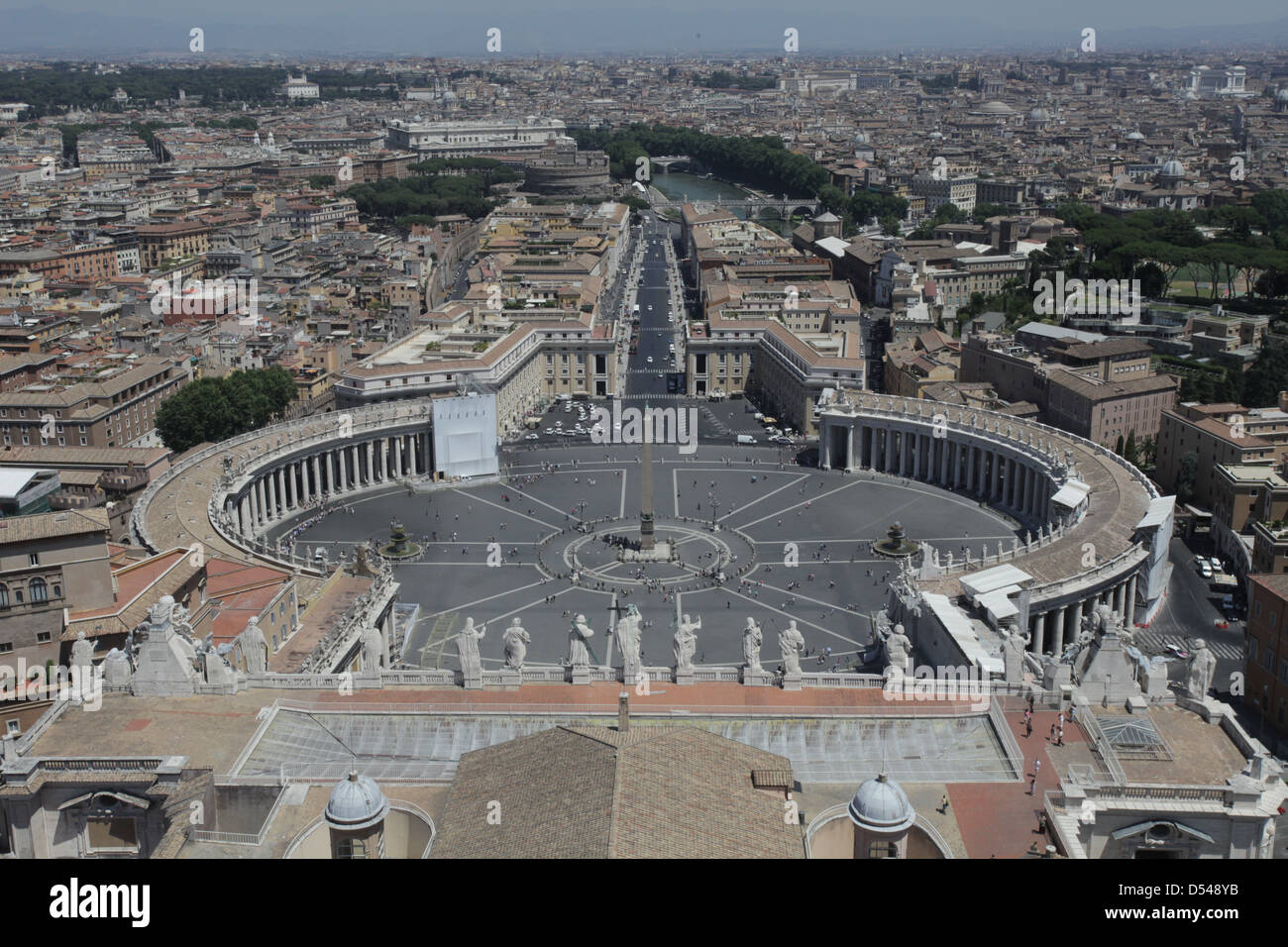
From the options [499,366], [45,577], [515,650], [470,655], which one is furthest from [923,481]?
[45,577]

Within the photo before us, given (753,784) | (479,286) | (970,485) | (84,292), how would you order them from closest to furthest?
(753,784)
(970,485)
(479,286)
(84,292)

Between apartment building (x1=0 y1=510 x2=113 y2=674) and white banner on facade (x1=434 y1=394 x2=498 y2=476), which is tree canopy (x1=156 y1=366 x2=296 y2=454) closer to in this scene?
white banner on facade (x1=434 y1=394 x2=498 y2=476)

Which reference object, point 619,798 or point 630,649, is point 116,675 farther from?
point 619,798

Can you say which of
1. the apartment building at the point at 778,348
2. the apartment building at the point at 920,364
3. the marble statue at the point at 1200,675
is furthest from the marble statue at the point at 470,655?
the apartment building at the point at 920,364

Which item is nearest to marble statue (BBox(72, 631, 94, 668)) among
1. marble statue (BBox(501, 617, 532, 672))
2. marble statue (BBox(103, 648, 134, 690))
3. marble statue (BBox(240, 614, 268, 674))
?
marble statue (BBox(103, 648, 134, 690))

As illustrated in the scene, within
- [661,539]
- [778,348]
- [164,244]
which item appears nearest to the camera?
[661,539]
